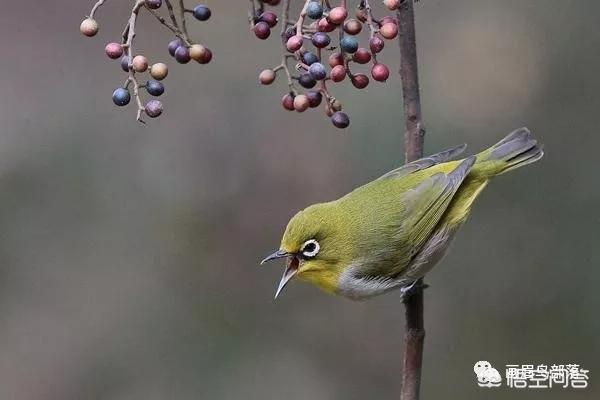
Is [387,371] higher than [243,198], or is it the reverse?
[243,198]

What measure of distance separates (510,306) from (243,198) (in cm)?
192

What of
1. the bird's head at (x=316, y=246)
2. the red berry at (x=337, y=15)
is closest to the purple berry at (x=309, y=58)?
the red berry at (x=337, y=15)

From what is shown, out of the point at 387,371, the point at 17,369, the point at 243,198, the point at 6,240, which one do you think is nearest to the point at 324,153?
the point at 243,198

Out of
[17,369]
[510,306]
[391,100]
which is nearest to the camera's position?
[391,100]

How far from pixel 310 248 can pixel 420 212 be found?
2.03 ft

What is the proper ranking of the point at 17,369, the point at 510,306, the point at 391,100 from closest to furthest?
the point at 391,100, the point at 510,306, the point at 17,369

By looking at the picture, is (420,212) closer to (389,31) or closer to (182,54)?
(389,31)

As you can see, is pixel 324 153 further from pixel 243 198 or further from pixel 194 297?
pixel 194 297

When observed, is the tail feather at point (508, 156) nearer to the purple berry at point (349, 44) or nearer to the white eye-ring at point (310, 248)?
the white eye-ring at point (310, 248)

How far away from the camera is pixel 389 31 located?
2625mm

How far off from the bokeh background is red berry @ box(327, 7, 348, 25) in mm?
3351

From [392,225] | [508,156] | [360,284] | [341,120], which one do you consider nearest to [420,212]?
[392,225]

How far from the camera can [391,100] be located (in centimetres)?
573

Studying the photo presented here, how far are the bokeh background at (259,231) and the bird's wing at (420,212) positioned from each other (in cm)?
193
